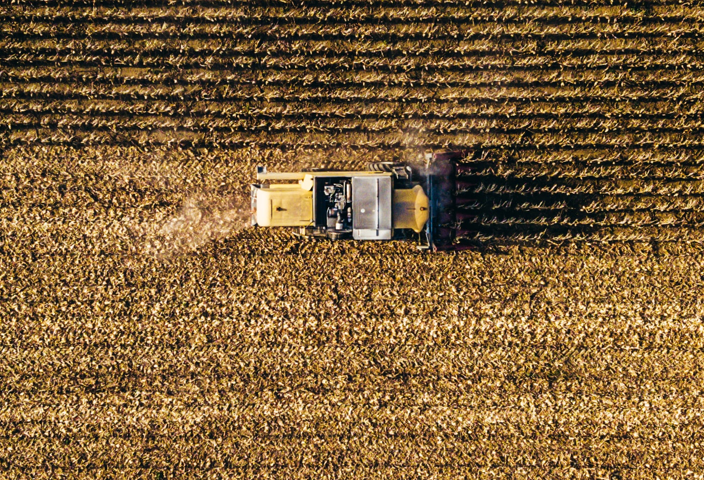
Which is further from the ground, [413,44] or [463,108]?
[413,44]

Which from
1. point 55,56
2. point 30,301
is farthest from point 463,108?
point 30,301

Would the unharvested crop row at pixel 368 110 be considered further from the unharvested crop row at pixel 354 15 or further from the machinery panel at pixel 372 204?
the machinery panel at pixel 372 204

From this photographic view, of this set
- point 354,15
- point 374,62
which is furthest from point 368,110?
point 354,15

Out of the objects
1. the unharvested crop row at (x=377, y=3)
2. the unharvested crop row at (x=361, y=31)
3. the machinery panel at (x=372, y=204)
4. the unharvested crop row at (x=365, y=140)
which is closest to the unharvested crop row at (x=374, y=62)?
the unharvested crop row at (x=361, y=31)

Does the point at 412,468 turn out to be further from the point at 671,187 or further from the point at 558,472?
the point at 671,187

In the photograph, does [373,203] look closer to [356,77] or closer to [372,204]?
[372,204]
